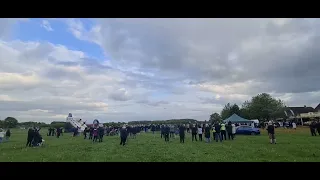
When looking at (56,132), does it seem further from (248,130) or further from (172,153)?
(172,153)

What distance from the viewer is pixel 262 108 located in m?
78.2

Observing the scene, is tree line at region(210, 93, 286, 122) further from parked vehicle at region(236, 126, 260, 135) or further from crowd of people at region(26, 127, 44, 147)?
crowd of people at region(26, 127, 44, 147)

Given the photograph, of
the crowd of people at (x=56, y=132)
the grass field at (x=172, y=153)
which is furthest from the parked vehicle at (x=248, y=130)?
the crowd of people at (x=56, y=132)

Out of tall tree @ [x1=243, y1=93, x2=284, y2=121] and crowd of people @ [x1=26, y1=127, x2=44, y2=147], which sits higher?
tall tree @ [x1=243, y1=93, x2=284, y2=121]

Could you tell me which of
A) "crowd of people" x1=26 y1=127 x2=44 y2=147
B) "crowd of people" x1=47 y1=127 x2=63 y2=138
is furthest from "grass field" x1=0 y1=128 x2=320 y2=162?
"crowd of people" x1=47 y1=127 x2=63 y2=138

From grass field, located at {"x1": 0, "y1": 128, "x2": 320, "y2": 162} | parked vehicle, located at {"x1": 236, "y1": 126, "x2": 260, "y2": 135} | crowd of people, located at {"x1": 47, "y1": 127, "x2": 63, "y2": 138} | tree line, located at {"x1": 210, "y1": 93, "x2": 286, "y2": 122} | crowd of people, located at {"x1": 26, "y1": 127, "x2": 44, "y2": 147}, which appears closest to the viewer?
grass field, located at {"x1": 0, "y1": 128, "x2": 320, "y2": 162}

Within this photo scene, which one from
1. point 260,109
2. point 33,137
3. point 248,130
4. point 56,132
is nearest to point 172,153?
point 33,137

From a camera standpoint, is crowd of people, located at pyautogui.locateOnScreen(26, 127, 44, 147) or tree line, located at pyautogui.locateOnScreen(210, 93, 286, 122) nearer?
crowd of people, located at pyautogui.locateOnScreen(26, 127, 44, 147)

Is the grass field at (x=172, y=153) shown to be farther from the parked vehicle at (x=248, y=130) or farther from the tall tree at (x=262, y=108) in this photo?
the tall tree at (x=262, y=108)

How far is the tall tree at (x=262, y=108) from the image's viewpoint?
77.7m

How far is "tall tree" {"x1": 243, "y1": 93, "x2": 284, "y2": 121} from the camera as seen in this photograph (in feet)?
255
